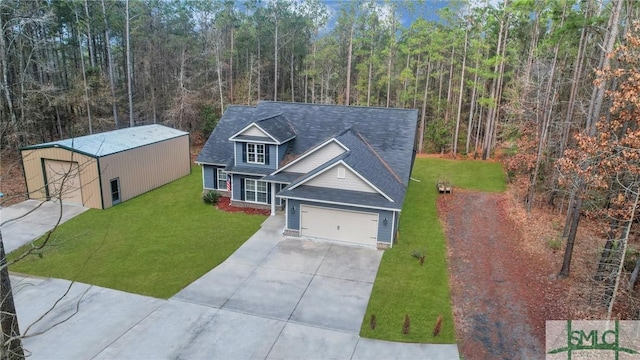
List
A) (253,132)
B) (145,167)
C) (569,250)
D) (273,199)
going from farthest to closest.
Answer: (145,167), (253,132), (273,199), (569,250)

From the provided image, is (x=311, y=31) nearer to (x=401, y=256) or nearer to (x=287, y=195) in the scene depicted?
(x=287, y=195)

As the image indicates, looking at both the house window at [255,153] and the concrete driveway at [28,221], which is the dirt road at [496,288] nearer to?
the house window at [255,153]

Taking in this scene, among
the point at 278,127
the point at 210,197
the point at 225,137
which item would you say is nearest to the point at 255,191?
the point at 210,197

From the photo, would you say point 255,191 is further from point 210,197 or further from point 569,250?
point 569,250

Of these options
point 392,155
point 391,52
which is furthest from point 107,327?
point 391,52

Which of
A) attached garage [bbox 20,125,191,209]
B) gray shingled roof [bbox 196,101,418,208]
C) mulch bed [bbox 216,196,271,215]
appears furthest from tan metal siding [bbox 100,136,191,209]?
mulch bed [bbox 216,196,271,215]

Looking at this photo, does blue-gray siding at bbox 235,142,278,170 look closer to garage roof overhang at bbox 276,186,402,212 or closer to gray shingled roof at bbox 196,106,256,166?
gray shingled roof at bbox 196,106,256,166
